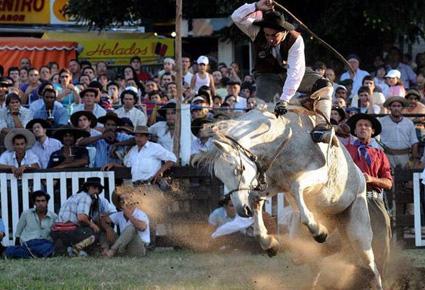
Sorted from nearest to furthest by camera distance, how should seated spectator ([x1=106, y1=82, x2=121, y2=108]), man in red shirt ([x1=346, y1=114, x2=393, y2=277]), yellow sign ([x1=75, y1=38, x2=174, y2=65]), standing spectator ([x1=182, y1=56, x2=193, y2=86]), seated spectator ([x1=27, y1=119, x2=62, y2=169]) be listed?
man in red shirt ([x1=346, y1=114, x2=393, y2=277]) → seated spectator ([x1=27, y1=119, x2=62, y2=169]) → seated spectator ([x1=106, y1=82, x2=121, y2=108]) → standing spectator ([x1=182, y1=56, x2=193, y2=86]) → yellow sign ([x1=75, y1=38, x2=174, y2=65])

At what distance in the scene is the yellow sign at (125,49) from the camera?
25109 millimetres

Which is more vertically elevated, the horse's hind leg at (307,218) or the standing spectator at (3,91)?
the standing spectator at (3,91)

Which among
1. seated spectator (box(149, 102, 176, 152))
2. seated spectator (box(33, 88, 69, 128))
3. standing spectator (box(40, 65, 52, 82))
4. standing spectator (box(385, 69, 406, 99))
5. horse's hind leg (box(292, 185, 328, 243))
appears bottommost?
horse's hind leg (box(292, 185, 328, 243))

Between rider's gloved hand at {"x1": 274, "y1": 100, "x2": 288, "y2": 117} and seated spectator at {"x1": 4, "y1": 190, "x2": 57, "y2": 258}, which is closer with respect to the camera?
rider's gloved hand at {"x1": 274, "y1": 100, "x2": 288, "y2": 117}

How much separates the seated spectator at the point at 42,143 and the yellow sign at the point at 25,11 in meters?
13.6

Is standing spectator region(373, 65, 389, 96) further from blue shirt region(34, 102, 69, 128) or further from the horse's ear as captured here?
the horse's ear

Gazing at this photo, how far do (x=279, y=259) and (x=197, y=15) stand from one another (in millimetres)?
13455

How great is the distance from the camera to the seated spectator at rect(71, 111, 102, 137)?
1573 centimetres

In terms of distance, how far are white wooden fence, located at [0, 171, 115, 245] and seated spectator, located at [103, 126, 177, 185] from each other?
265 mm

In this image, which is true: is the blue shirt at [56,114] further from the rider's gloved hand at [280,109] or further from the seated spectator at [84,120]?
the rider's gloved hand at [280,109]

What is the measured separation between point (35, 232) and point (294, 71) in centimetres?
490

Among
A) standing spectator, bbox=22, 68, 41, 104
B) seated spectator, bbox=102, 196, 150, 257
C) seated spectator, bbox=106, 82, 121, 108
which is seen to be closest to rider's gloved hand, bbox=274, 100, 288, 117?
seated spectator, bbox=102, 196, 150, 257

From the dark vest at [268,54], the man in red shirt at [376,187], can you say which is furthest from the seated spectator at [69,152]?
the dark vest at [268,54]

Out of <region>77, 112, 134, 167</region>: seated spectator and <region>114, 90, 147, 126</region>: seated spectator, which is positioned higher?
<region>114, 90, 147, 126</region>: seated spectator
